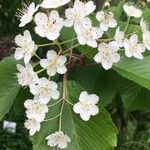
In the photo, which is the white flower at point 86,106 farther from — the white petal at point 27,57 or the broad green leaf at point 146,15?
the broad green leaf at point 146,15

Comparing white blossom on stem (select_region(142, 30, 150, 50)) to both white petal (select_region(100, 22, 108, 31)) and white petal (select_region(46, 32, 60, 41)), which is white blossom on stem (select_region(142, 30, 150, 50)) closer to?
white petal (select_region(100, 22, 108, 31))

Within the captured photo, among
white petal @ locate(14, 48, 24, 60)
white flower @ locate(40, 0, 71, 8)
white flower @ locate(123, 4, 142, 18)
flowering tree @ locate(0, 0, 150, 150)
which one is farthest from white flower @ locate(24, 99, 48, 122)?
white flower @ locate(123, 4, 142, 18)

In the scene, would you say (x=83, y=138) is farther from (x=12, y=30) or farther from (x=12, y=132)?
(x=12, y=132)

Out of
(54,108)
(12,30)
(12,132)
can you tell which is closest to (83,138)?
(54,108)

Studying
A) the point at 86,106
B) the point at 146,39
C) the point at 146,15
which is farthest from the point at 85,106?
the point at 146,15

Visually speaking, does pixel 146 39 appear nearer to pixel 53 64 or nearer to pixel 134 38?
pixel 134 38

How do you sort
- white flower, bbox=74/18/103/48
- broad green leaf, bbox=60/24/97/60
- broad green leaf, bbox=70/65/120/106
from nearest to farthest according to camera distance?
white flower, bbox=74/18/103/48 < broad green leaf, bbox=60/24/97/60 < broad green leaf, bbox=70/65/120/106
